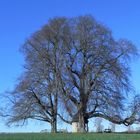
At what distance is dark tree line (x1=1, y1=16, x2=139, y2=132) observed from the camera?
4716cm

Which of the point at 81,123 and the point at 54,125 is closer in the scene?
the point at 81,123

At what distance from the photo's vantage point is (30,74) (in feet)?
159

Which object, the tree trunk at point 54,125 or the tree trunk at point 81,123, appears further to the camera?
the tree trunk at point 54,125

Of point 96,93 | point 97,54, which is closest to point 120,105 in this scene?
point 96,93

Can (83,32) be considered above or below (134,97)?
above

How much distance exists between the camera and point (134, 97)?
5044 centimetres

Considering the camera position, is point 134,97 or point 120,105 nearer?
point 120,105

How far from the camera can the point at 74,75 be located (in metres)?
48.1

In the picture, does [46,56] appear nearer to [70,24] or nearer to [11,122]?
[70,24]

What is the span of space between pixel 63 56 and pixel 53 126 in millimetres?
7357

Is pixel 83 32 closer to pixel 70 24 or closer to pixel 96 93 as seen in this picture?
pixel 70 24

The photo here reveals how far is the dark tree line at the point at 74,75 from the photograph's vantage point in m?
47.2

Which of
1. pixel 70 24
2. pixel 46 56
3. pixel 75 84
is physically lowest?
pixel 75 84

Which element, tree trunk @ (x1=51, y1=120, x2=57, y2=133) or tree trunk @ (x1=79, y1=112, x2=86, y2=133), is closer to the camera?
tree trunk @ (x1=79, y1=112, x2=86, y2=133)
